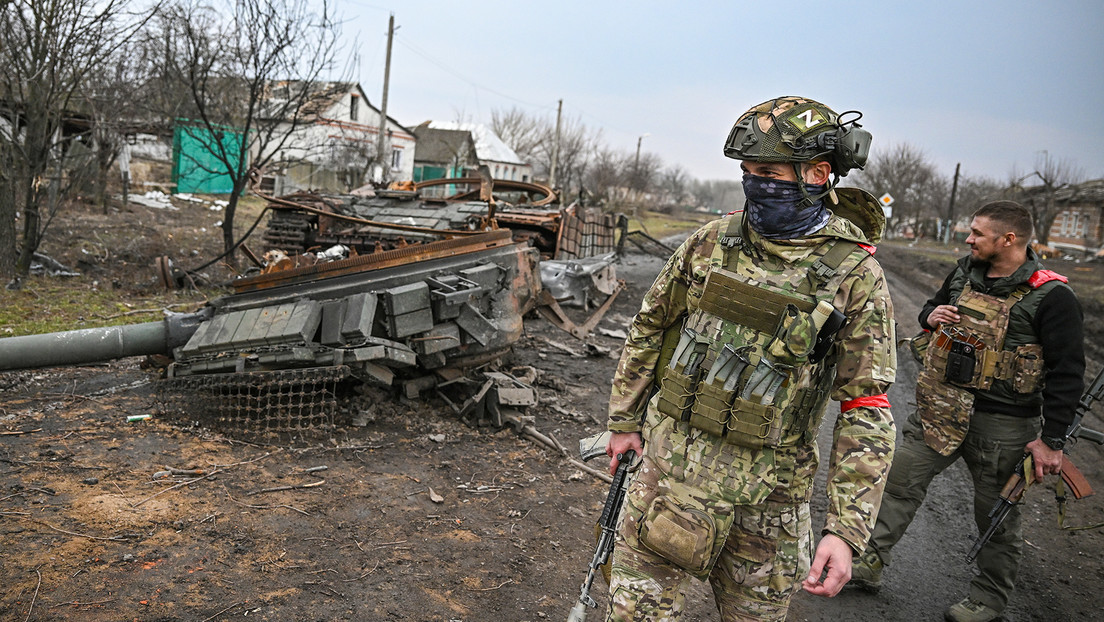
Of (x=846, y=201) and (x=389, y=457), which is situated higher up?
(x=846, y=201)

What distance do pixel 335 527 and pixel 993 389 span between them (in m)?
3.51

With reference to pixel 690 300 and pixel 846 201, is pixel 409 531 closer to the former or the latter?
pixel 690 300

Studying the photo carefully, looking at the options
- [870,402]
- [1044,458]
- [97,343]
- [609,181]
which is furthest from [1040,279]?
[609,181]

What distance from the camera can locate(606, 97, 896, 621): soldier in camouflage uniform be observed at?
7.21 feet

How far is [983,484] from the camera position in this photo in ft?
12.6

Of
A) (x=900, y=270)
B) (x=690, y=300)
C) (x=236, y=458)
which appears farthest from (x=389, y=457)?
(x=900, y=270)

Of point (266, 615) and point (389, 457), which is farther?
point (389, 457)

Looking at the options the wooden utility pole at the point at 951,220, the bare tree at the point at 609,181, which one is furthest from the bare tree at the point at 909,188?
the bare tree at the point at 609,181

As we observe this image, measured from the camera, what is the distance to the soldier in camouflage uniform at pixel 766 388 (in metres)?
2.20

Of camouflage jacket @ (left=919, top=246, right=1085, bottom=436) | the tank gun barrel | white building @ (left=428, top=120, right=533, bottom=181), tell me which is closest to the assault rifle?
camouflage jacket @ (left=919, top=246, right=1085, bottom=436)

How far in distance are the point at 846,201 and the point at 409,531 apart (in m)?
2.92

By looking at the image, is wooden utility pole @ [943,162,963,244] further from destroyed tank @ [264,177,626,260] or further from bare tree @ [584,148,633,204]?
destroyed tank @ [264,177,626,260]

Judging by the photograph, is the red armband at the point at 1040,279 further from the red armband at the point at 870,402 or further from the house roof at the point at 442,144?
the house roof at the point at 442,144

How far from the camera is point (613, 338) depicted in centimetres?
1014
